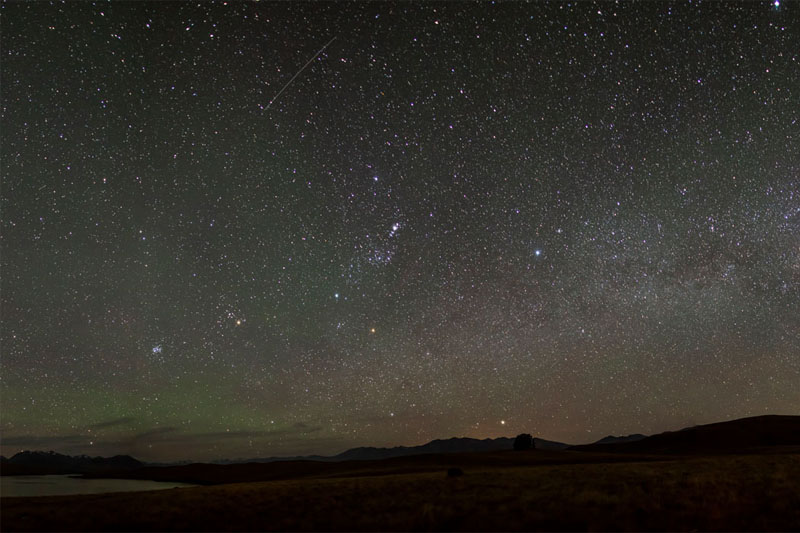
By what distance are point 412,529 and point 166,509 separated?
993 cm

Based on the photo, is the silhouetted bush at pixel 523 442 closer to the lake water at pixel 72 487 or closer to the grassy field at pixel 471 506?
the lake water at pixel 72 487

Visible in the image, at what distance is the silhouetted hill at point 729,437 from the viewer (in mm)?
67062

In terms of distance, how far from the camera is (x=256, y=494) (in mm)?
20609

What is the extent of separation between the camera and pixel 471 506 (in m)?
15.2

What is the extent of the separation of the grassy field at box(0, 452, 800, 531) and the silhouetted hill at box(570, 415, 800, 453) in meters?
52.5

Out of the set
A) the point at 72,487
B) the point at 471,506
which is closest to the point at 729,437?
the point at 471,506

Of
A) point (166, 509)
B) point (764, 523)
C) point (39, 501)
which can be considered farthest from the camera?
point (39, 501)

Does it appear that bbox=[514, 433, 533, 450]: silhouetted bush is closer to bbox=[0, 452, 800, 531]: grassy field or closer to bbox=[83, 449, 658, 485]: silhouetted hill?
bbox=[83, 449, 658, 485]: silhouetted hill

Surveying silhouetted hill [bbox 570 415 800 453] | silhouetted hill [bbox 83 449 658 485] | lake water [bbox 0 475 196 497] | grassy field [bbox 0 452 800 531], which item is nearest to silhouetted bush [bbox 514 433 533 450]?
silhouetted hill [bbox 570 415 800 453]

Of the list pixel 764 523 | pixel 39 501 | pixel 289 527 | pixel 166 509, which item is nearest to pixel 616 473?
pixel 764 523

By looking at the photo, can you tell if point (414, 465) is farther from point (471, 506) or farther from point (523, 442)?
point (523, 442)

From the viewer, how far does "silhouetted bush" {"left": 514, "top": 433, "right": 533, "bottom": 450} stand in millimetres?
69500

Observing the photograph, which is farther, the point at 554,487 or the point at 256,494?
the point at 256,494

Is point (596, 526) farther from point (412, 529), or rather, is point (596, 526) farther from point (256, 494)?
point (256, 494)
